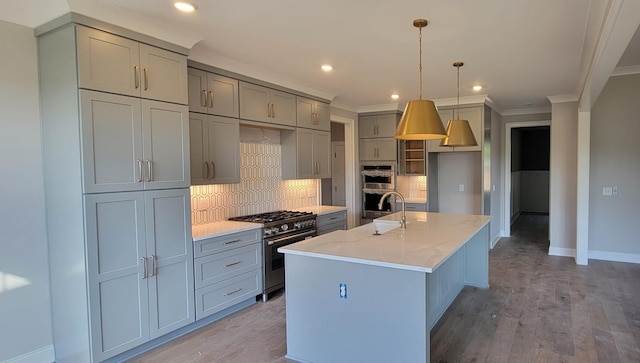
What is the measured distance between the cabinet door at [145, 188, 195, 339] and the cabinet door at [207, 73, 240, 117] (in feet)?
3.20

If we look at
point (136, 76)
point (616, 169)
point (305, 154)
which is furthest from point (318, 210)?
point (616, 169)

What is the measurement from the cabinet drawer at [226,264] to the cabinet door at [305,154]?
4.51 ft

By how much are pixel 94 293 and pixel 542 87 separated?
18.6 feet

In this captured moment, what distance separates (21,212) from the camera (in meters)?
2.67

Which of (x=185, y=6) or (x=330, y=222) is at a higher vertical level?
(x=185, y=6)

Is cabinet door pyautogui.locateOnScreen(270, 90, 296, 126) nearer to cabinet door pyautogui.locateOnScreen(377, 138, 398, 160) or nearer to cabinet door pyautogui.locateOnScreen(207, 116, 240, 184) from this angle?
cabinet door pyautogui.locateOnScreen(207, 116, 240, 184)

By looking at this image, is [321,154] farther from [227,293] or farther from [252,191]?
[227,293]

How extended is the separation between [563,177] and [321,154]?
3.92m

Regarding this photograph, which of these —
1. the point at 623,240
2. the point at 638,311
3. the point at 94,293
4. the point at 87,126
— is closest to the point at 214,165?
the point at 87,126

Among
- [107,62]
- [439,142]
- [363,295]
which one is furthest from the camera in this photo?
[439,142]

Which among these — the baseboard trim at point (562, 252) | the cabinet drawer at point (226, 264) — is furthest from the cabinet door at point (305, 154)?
the baseboard trim at point (562, 252)

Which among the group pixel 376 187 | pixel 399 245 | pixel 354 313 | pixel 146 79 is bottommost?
pixel 354 313

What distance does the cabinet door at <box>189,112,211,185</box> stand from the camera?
344cm

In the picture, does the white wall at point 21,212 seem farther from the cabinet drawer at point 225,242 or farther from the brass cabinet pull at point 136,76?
the cabinet drawer at point 225,242
